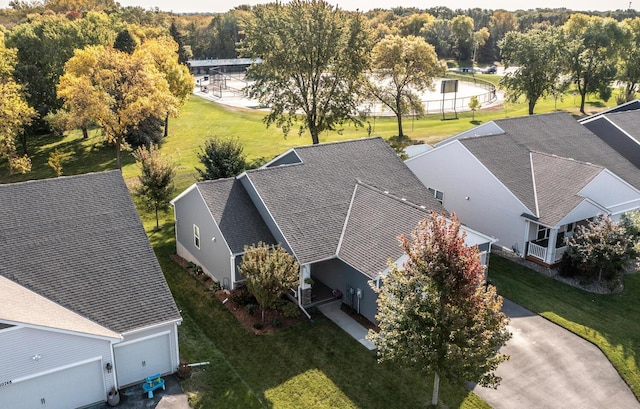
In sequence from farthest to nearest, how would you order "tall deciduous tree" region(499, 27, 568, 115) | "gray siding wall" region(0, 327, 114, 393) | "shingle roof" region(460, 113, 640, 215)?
"tall deciduous tree" region(499, 27, 568, 115)
"shingle roof" region(460, 113, 640, 215)
"gray siding wall" region(0, 327, 114, 393)

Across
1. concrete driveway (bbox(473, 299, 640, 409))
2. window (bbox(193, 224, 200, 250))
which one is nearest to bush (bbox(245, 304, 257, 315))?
window (bbox(193, 224, 200, 250))

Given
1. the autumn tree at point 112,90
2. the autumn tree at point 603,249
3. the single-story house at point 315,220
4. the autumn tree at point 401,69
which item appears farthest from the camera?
the autumn tree at point 401,69

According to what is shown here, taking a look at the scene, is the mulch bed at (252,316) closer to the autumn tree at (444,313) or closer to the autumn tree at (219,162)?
the autumn tree at (444,313)

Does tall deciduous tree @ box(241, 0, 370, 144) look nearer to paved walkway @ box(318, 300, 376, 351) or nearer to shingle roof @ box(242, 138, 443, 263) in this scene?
shingle roof @ box(242, 138, 443, 263)

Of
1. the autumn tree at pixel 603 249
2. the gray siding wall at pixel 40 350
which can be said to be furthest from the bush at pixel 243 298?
the autumn tree at pixel 603 249

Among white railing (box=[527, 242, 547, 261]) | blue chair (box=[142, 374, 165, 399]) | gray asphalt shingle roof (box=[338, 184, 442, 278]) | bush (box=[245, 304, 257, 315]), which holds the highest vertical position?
gray asphalt shingle roof (box=[338, 184, 442, 278])
